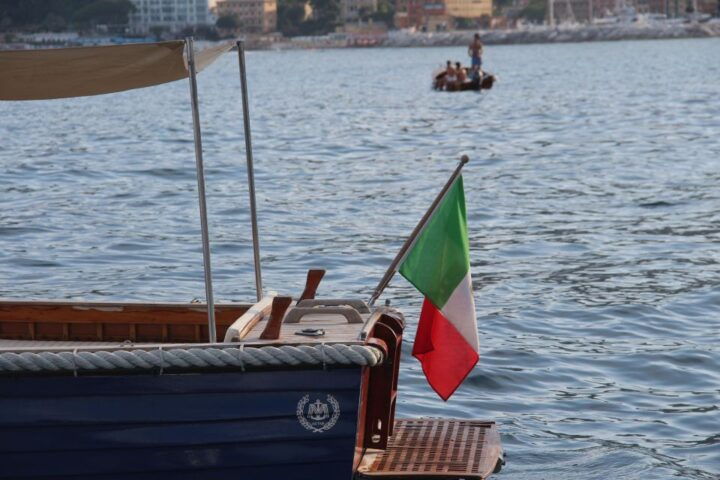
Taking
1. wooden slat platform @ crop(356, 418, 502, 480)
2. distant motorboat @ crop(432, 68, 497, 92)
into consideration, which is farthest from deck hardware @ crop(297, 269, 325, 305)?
distant motorboat @ crop(432, 68, 497, 92)

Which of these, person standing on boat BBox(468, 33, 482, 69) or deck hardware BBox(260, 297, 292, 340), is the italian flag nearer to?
deck hardware BBox(260, 297, 292, 340)

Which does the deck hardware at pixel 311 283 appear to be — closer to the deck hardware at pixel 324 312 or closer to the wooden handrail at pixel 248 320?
the wooden handrail at pixel 248 320

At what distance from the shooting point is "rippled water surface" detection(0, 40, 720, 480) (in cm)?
1190

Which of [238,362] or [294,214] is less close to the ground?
[238,362]

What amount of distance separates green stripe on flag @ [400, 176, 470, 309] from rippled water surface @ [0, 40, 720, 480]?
191 cm

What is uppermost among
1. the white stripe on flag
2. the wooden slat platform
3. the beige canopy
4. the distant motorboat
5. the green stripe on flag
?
the beige canopy

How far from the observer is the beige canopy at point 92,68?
27.6ft

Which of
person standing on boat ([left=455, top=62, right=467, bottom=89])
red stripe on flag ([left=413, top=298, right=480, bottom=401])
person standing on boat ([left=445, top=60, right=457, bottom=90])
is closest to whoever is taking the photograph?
red stripe on flag ([left=413, top=298, right=480, bottom=401])

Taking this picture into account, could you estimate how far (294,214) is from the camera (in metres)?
25.1

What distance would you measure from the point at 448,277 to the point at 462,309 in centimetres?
22

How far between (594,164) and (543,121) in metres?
17.2

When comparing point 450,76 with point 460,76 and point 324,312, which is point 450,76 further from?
point 324,312

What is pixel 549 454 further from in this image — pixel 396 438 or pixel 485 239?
pixel 485 239

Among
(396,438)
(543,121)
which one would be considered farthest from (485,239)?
(543,121)
